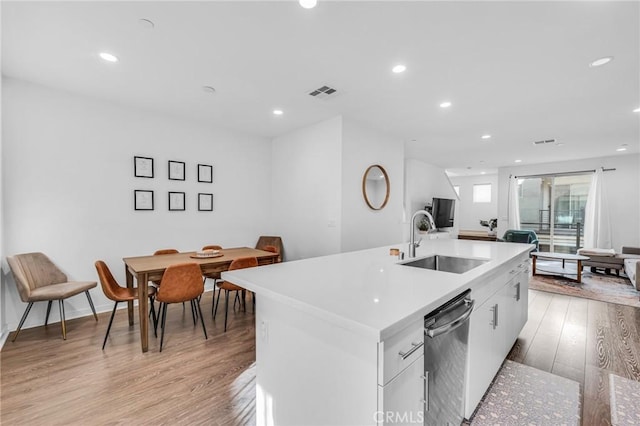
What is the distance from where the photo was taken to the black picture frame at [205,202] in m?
4.27

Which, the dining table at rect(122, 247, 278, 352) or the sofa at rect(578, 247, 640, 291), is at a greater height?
the dining table at rect(122, 247, 278, 352)

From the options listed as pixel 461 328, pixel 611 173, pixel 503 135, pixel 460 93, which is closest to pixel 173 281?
pixel 461 328

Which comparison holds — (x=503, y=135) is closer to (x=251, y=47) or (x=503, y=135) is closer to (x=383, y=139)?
(x=383, y=139)

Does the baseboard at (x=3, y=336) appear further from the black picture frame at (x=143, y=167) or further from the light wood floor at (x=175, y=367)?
the black picture frame at (x=143, y=167)

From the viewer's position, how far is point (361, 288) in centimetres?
130

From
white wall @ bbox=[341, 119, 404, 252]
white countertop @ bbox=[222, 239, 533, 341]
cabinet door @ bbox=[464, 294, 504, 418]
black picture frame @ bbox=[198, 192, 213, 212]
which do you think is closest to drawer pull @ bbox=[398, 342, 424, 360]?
white countertop @ bbox=[222, 239, 533, 341]

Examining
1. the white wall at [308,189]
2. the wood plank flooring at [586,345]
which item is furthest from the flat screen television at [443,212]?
the white wall at [308,189]

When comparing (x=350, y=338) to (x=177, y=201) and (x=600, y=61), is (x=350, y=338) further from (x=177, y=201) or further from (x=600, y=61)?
A: (x=177, y=201)

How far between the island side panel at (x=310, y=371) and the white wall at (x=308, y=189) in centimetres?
258

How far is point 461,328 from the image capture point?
1451 millimetres

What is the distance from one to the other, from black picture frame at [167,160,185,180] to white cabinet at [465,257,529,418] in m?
4.00

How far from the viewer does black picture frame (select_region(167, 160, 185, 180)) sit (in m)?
3.97

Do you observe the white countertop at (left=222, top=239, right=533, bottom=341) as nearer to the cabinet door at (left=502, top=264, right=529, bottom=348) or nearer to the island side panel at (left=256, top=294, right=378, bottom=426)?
the island side panel at (left=256, top=294, right=378, bottom=426)

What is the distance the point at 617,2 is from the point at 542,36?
1.30 feet
